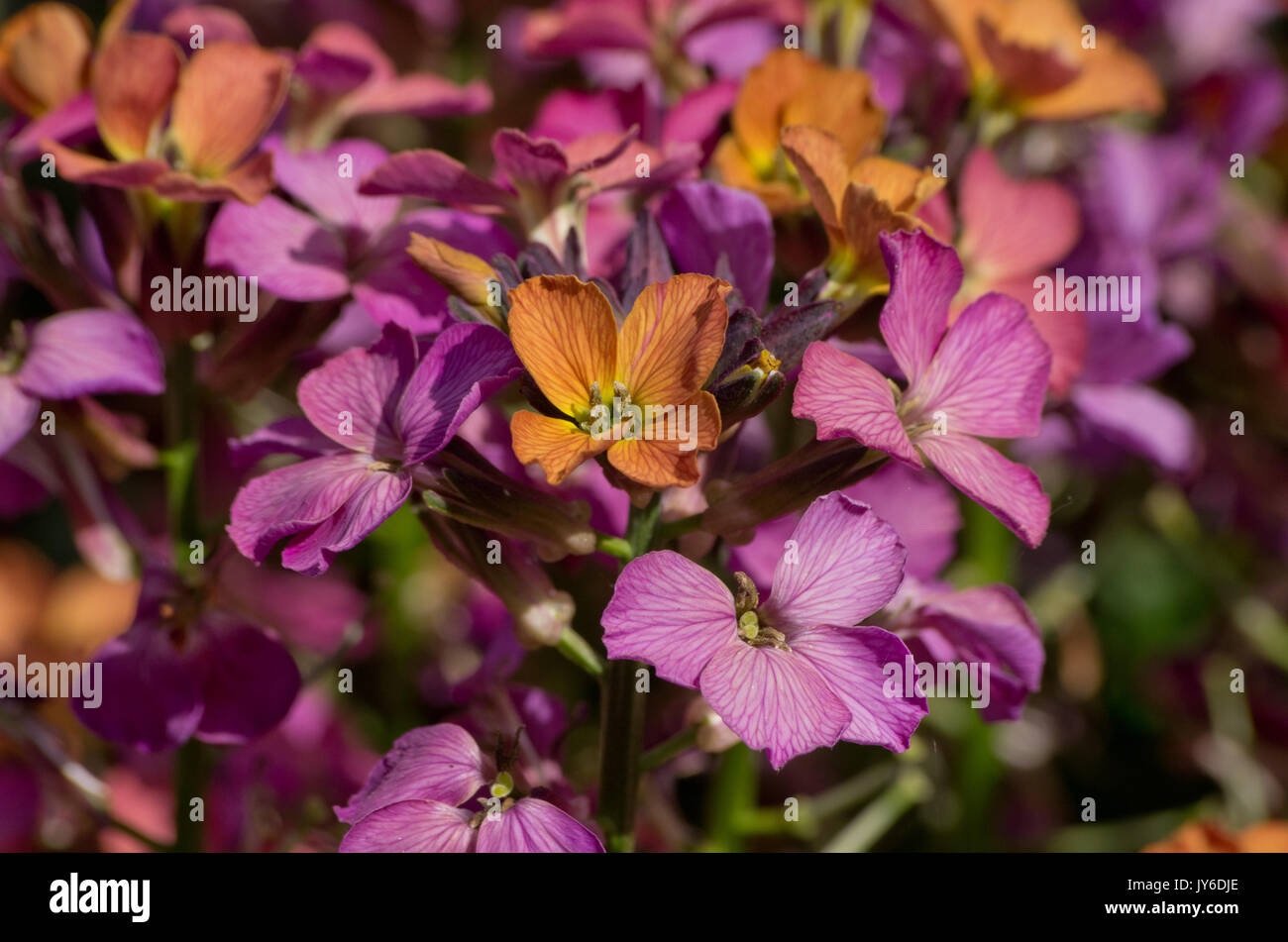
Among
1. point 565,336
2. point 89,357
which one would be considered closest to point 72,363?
point 89,357

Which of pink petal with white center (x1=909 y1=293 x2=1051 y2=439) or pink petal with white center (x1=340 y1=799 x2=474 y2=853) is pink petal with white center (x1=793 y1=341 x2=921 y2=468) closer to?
pink petal with white center (x1=909 y1=293 x2=1051 y2=439)

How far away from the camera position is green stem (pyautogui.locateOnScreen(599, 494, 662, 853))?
0.90m

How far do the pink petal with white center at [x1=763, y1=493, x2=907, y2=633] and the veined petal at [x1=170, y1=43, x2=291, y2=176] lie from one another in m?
0.61

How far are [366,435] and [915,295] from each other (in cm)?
42

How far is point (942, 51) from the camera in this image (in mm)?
1314

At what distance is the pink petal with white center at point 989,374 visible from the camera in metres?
0.91

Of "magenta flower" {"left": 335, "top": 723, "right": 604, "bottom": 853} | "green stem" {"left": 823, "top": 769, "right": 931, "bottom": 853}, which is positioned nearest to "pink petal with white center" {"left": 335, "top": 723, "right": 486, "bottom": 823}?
"magenta flower" {"left": 335, "top": 723, "right": 604, "bottom": 853}

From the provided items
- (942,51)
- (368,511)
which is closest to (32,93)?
(368,511)

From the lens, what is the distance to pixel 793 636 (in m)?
0.84

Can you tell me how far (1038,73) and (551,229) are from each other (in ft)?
1.79

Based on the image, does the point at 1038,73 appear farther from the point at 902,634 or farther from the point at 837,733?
the point at 837,733

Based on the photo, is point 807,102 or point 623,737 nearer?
point 623,737

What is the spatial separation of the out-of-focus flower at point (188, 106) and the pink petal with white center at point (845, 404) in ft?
1.62

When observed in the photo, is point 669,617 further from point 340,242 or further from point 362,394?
point 340,242
